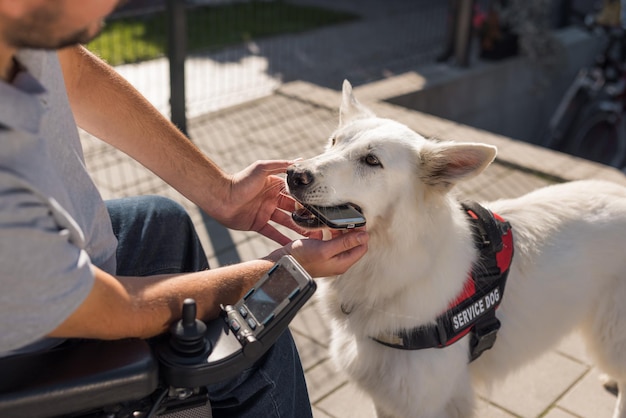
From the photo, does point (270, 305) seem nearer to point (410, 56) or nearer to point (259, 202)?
point (259, 202)

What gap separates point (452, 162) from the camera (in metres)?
2.10

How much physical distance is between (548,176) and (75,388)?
4143 millimetres

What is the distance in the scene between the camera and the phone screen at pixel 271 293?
150 cm

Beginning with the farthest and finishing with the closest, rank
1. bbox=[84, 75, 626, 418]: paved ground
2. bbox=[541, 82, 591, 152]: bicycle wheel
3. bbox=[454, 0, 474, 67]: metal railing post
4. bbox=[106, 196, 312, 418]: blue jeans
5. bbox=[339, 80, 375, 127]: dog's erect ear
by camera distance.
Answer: bbox=[541, 82, 591, 152]: bicycle wheel → bbox=[454, 0, 474, 67]: metal railing post → bbox=[84, 75, 626, 418]: paved ground → bbox=[339, 80, 375, 127]: dog's erect ear → bbox=[106, 196, 312, 418]: blue jeans

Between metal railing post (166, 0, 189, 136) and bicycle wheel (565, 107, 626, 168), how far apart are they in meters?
4.40

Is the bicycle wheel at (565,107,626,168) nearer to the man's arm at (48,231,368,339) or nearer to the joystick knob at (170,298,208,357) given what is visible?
the man's arm at (48,231,368,339)

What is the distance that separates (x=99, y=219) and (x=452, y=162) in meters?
1.06

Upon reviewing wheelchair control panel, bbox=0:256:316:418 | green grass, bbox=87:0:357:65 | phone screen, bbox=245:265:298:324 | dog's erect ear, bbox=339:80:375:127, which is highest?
dog's erect ear, bbox=339:80:375:127

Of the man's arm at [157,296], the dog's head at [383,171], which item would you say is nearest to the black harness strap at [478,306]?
the dog's head at [383,171]

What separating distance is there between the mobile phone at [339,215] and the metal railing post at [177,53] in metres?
3.14

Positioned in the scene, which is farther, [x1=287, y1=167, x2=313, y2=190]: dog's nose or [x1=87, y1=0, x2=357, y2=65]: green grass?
[x1=87, y1=0, x2=357, y2=65]: green grass

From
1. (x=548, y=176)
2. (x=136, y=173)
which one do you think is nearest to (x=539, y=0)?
(x=548, y=176)

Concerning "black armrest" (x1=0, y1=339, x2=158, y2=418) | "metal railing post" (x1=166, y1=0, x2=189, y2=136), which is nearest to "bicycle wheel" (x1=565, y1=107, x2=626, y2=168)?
"metal railing post" (x1=166, y1=0, x2=189, y2=136)

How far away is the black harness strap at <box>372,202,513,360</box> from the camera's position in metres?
2.21
